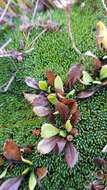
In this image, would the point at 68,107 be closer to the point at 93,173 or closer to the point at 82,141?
the point at 82,141

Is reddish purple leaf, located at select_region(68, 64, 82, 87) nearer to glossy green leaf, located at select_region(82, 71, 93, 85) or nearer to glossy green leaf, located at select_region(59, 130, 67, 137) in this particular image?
glossy green leaf, located at select_region(82, 71, 93, 85)

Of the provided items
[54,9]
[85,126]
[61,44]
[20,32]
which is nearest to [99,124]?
[85,126]

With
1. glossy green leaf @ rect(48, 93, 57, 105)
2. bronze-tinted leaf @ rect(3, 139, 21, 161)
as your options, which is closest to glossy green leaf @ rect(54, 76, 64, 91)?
glossy green leaf @ rect(48, 93, 57, 105)

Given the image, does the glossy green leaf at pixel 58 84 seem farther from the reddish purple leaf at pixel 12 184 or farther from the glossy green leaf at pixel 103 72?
the reddish purple leaf at pixel 12 184

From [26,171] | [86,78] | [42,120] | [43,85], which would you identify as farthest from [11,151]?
[86,78]

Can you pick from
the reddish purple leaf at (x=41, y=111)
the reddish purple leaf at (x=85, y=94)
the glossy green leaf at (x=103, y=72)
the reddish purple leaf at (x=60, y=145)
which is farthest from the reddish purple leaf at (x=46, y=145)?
the glossy green leaf at (x=103, y=72)
